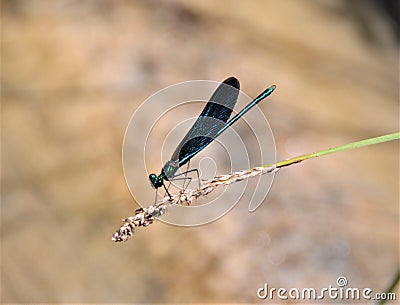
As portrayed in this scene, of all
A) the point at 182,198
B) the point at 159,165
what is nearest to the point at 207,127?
the point at 182,198

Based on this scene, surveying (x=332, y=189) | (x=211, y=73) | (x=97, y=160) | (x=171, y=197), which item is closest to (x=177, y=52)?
(x=211, y=73)

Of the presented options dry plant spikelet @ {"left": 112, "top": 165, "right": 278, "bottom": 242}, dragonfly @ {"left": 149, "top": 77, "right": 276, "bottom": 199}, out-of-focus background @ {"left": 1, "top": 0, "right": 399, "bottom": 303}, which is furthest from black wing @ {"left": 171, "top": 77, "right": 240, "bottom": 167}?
out-of-focus background @ {"left": 1, "top": 0, "right": 399, "bottom": 303}

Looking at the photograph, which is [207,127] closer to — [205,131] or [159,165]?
[205,131]

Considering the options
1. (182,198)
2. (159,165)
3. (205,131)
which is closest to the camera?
(182,198)

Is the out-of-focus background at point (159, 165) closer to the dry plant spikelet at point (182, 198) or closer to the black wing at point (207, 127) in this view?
the black wing at point (207, 127)

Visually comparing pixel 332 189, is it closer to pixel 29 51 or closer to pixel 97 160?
pixel 97 160

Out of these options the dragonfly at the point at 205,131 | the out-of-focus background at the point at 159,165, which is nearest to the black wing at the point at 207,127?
the dragonfly at the point at 205,131

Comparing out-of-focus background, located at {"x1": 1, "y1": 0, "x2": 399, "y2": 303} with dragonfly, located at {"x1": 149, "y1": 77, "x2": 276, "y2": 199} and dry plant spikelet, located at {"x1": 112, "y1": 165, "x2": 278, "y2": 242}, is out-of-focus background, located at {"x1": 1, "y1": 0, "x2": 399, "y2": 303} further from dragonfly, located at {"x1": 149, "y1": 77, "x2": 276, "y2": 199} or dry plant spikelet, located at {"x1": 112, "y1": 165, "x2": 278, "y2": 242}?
dry plant spikelet, located at {"x1": 112, "y1": 165, "x2": 278, "y2": 242}
